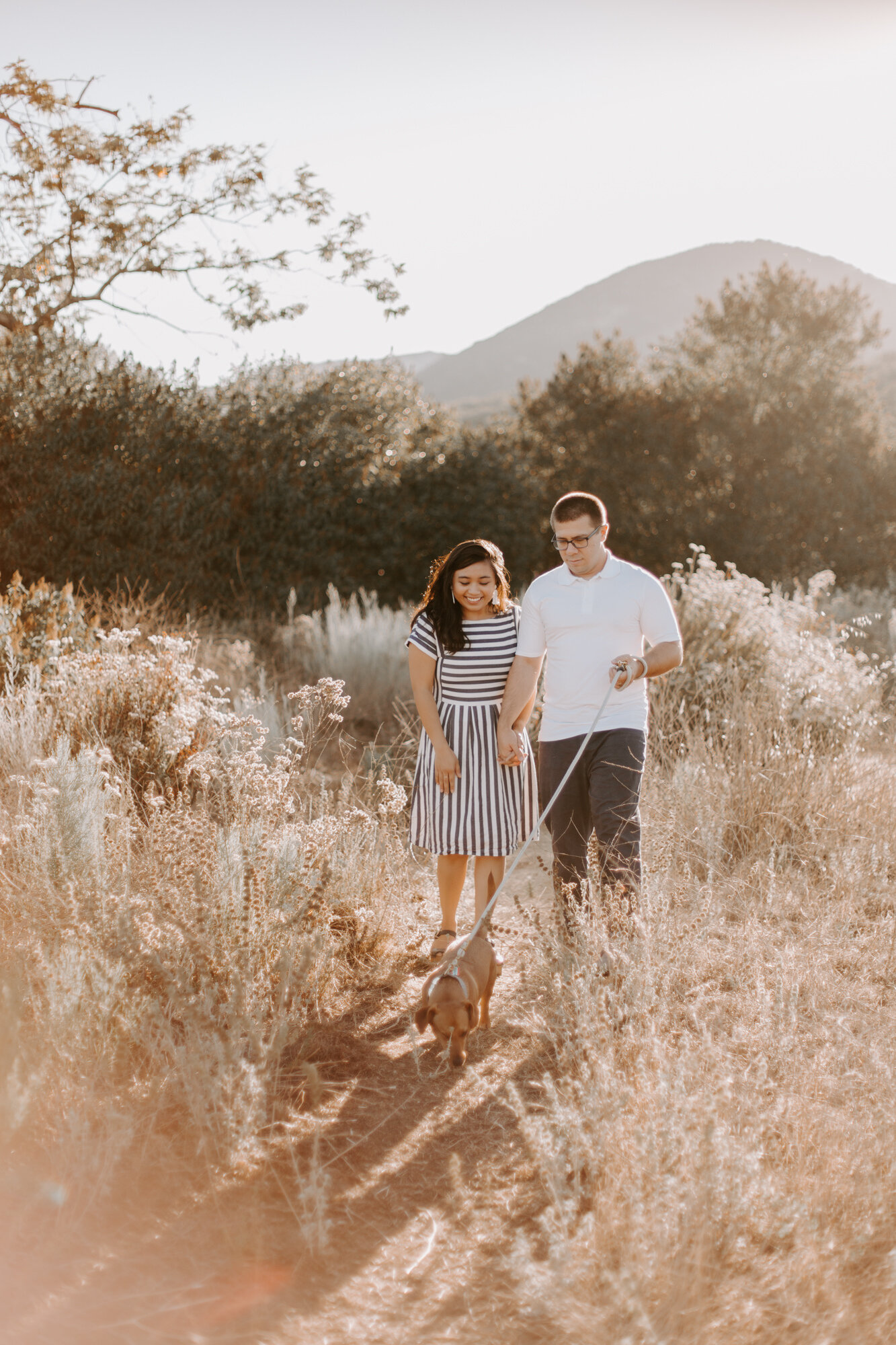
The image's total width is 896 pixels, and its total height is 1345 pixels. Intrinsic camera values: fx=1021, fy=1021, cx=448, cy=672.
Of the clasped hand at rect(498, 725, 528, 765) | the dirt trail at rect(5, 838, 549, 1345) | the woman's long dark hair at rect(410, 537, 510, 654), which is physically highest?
the woman's long dark hair at rect(410, 537, 510, 654)

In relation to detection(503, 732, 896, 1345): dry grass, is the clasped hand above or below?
above

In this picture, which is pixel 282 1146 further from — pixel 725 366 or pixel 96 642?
pixel 725 366

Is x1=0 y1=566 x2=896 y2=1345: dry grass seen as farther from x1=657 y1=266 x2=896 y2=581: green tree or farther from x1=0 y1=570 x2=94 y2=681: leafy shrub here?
x1=657 y1=266 x2=896 y2=581: green tree

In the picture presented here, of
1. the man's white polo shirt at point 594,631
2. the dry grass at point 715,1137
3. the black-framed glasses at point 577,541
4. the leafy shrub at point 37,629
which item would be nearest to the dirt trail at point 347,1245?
A: the dry grass at point 715,1137

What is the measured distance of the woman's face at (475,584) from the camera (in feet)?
13.0

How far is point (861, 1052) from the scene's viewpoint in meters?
3.17

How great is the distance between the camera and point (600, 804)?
3875 mm

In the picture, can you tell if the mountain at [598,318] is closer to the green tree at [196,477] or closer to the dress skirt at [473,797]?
the green tree at [196,477]

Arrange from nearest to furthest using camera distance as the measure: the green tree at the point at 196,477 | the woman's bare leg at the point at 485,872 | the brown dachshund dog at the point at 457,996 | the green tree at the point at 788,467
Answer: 1. the brown dachshund dog at the point at 457,996
2. the woman's bare leg at the point at 485,872
3. the green tree at the point at 196,477
4. the green tree at the point at 788,467

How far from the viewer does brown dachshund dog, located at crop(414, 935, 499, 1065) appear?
10.4ft

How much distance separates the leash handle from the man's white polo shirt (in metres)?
0.08

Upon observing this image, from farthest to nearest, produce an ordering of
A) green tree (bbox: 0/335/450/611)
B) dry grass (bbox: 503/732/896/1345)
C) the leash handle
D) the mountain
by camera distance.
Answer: the mountain
green tree (bbox: 0/335/450/611)
the leash handle
dry grass (bbox: 503/732/896/1345)

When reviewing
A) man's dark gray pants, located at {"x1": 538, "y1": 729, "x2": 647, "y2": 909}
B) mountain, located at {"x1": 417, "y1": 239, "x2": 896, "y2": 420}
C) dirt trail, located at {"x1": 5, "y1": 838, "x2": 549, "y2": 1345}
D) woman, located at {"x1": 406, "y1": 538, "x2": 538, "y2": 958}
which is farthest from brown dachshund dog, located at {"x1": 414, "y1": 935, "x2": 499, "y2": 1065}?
mountain, located at {"x1": 417, "y1": 239, "x2": 896, "y2": 420}

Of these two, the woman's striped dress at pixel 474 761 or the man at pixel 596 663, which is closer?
the man at pixel 596 663
